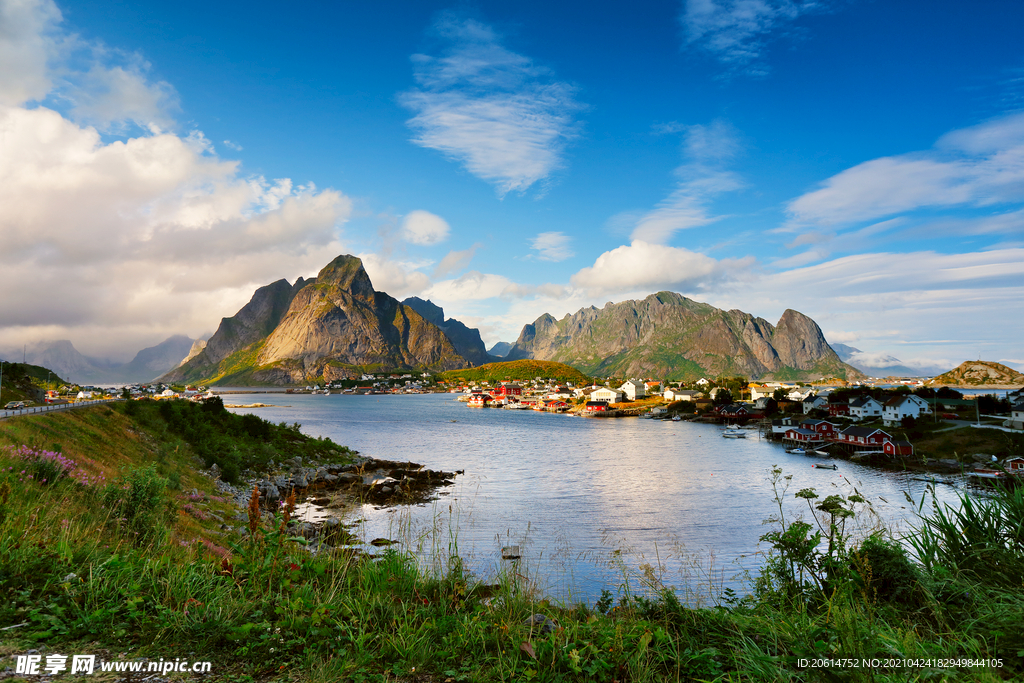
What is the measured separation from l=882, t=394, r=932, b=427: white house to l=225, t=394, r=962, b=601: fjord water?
839 inches

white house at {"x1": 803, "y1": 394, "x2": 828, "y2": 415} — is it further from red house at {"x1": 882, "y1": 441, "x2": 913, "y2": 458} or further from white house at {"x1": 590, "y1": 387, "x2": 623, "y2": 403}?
white house at {"x1": 590, "y1": 387, "x2": 623, "y2": 403}

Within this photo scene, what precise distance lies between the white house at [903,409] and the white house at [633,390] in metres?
84.7

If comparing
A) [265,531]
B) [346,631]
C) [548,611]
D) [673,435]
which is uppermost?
[265,531]

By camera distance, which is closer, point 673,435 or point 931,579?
point 931,579

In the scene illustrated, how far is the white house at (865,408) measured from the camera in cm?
7656

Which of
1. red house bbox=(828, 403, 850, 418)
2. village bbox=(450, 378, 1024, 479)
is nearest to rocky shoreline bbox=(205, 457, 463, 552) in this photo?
village bbox=(450, 378, 1024, 479)

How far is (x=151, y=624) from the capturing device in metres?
3.97

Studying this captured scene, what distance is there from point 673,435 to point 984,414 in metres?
40.9

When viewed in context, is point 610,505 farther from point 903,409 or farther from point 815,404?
point 815,404

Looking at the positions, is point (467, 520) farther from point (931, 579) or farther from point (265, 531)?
point (931, 579)

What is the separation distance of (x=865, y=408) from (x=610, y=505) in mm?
71411

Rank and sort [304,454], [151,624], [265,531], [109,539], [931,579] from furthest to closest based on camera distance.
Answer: [304,454]
[109,539]
[265,531]
[931,579]
[151,624]

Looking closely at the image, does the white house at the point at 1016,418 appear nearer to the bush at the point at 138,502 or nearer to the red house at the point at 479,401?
the bush at the point at 138,502

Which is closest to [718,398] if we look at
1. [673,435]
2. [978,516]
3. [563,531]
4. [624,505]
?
[673,435]
